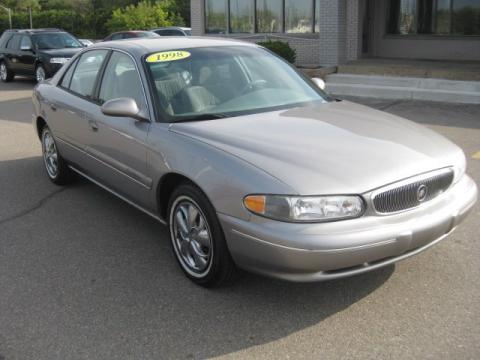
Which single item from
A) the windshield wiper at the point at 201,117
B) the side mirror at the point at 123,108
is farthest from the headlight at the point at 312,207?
the side mirror at the point at 123,108

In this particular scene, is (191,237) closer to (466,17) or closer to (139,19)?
(466,17)

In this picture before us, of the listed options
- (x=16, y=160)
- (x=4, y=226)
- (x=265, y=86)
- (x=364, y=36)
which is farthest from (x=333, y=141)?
(x=364, y=36)

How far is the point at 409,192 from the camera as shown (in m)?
3.38

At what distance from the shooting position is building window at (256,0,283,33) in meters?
18.0

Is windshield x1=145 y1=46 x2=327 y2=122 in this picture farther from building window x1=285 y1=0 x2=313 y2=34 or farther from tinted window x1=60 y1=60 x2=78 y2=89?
building window x1=285 y1=0 x2=313 y2=34

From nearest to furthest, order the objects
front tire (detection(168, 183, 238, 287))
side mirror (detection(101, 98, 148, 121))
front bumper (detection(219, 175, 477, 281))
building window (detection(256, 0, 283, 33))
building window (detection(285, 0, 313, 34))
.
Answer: front bumper (detection(219, 175, 477, 281))
front tire (detection(168, 183, 238, 287))
side mirror (detection(101, 98, 148, 121))
building window (detection(285, 0, 313, 34))
building window (detection(256, 0, 283, 33))

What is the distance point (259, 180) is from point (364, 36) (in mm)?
14584

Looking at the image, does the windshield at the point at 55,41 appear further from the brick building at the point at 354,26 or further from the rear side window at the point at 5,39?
the brick building at the point at 354,26

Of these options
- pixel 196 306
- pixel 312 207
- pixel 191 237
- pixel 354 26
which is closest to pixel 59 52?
pixel 354 26

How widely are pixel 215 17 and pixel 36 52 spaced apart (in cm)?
589

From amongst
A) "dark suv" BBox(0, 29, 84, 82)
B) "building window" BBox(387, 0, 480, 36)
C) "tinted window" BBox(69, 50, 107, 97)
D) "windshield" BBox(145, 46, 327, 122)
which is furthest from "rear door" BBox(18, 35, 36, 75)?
"windshield" BBox(145, 46, 327, 122)

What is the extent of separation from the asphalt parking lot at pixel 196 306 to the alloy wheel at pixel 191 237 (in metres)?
0.15

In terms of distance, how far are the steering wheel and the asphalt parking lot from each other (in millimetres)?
1397

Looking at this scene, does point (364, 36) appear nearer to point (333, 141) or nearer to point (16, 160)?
point (16, 160)
